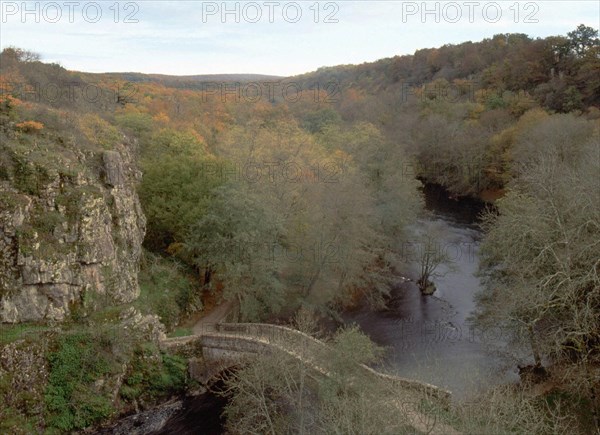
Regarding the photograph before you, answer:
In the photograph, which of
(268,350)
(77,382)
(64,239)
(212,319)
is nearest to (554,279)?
(268,350)

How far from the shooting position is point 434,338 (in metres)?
26.6

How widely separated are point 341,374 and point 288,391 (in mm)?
2641

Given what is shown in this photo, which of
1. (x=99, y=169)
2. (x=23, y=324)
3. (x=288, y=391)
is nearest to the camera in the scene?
(x=288, y=391)

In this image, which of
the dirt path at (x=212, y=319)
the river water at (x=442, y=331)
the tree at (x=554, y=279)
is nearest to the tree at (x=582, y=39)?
the river water at (x=442, y=331)

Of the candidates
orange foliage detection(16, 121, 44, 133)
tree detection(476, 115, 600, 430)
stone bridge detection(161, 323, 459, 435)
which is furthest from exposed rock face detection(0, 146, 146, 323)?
tree detection(476, 115, 600, 430)

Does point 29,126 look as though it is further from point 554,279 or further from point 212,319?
point 554,279

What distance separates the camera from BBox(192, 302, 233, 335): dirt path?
26031 mm

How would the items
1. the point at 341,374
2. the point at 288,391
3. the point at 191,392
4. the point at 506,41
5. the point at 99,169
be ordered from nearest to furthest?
the point at 341,374
the point at 288,391
the point at 191,392
the point at 99,169
the point at 506,41

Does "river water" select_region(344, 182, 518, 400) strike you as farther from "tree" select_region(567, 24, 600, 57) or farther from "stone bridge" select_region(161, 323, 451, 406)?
"tree" select_region(567, 24, 600, 57)

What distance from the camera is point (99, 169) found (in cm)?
2448

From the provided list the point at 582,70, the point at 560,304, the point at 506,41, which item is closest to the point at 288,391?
the point at 560,304

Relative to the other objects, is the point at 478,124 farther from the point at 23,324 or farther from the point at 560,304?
the point at 23,324

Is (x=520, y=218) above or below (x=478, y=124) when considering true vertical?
below

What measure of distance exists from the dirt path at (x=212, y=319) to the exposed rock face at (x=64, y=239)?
12.5 ft
